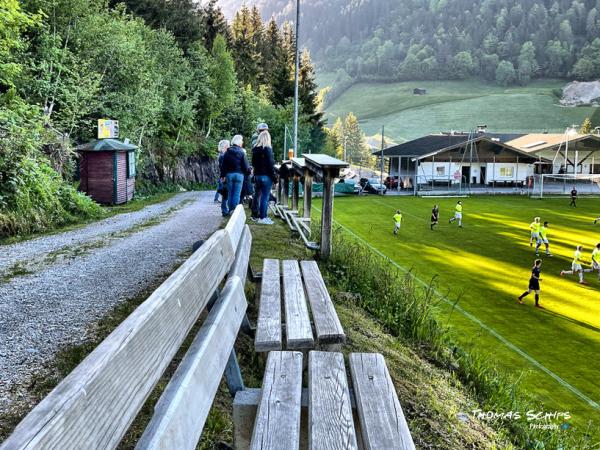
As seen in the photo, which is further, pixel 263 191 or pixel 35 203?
pixel 35 203

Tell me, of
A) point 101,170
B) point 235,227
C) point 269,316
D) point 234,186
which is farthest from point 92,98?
point 269,316

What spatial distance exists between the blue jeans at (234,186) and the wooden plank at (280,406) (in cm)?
804

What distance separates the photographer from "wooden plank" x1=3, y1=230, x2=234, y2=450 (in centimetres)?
115

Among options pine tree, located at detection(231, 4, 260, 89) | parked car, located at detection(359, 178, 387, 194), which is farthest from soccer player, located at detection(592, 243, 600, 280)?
pine tree, located at detection(231, 4, 260, 89)

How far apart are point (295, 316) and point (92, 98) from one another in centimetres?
2284

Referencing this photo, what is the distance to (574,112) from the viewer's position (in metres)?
149

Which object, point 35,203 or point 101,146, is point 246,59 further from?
point 35,203

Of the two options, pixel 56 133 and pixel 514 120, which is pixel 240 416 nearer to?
pixel 56 133

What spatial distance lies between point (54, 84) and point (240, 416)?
815 inches

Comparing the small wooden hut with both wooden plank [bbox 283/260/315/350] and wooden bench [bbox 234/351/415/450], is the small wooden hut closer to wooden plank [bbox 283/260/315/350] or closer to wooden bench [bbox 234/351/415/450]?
wooden plank [bbox 283/260/315/350]

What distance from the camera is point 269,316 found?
368cm

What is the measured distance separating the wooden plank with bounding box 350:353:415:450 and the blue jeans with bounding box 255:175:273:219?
835cm

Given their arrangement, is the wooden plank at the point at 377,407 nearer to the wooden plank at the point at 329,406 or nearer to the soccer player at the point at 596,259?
the wooden plank at the point at 329,406

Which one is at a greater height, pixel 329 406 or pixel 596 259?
pixel 329 406
